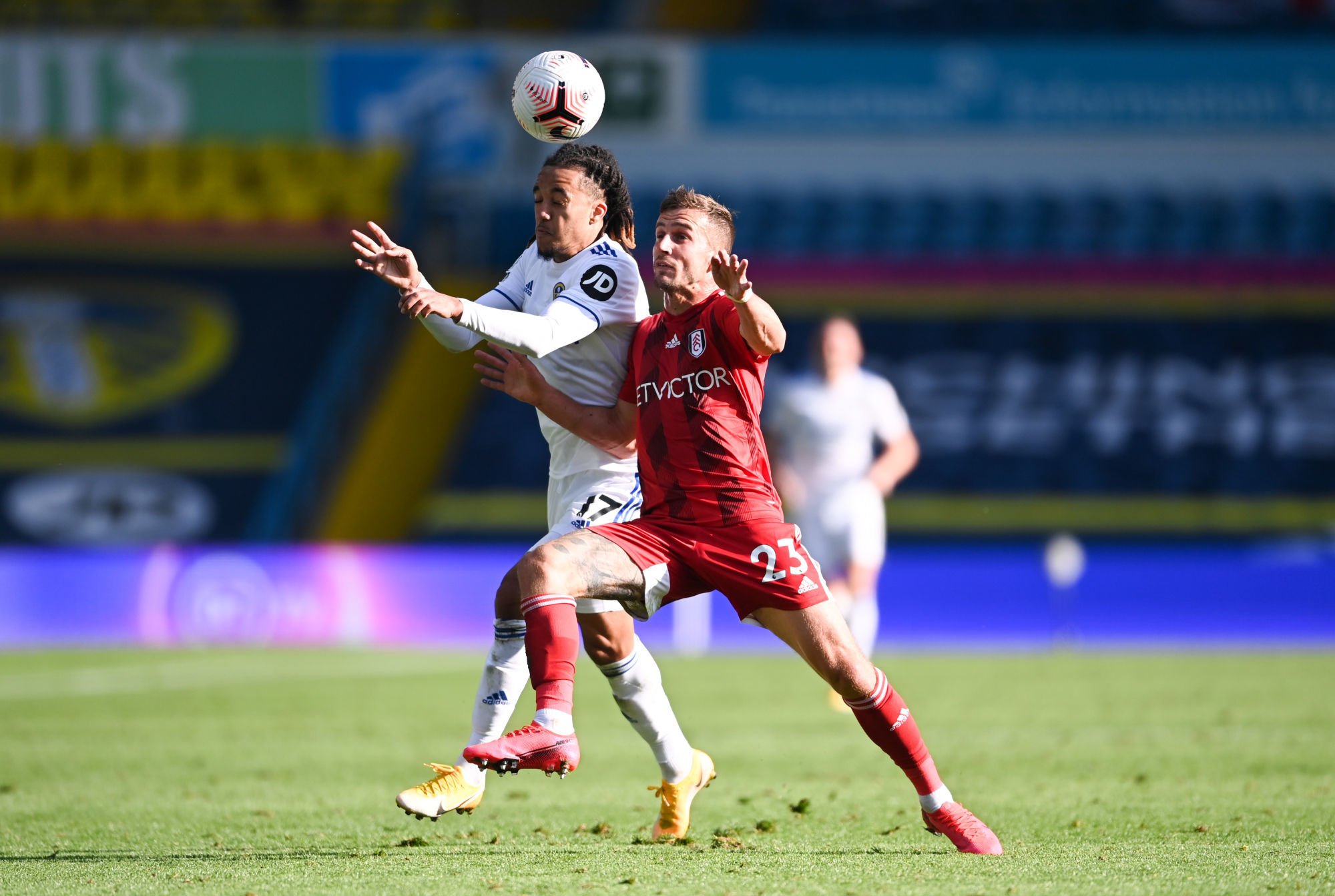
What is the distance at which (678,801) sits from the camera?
606cm

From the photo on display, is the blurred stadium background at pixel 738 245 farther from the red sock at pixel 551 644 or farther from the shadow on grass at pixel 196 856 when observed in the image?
the red sock at pixel 551 644

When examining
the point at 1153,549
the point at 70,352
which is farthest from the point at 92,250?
the point at 1153,549

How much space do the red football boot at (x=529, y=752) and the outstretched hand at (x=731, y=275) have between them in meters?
1.44

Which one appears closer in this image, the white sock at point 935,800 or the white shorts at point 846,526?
the white sock at point 935,800

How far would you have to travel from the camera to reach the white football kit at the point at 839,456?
37.6 ft

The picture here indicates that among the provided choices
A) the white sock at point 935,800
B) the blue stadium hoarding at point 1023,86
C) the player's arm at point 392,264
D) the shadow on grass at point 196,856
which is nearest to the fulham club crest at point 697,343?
the player's arm at point 392,264

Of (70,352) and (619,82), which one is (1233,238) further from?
(70,352)

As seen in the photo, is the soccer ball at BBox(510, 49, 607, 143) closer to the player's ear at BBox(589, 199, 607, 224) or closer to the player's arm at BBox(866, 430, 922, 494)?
the player's ear at BBox(589, 199, 607, 224)

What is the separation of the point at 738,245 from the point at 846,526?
11.7 metres

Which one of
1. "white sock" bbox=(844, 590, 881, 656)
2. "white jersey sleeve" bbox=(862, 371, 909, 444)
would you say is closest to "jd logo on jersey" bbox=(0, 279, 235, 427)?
"white jersey sleeve" bbox=(862, 371, 909, 444)

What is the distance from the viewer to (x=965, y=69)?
24031mm

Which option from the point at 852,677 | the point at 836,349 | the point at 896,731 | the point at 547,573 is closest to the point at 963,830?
the point at 896,731

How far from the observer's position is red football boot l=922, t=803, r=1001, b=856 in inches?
219

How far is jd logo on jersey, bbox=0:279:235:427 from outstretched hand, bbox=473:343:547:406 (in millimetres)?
18279
